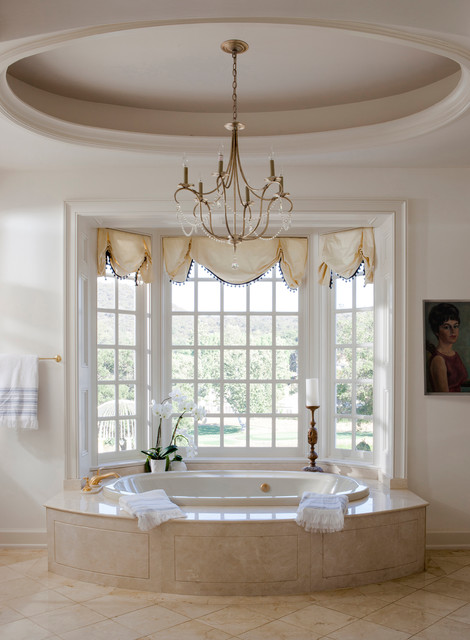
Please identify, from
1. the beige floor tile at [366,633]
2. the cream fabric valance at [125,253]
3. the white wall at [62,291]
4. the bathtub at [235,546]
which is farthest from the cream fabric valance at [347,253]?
the beige floor tile at [366,633]

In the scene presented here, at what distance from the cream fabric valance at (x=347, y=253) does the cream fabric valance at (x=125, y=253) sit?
4.55 ft

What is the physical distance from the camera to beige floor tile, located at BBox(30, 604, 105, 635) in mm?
3109

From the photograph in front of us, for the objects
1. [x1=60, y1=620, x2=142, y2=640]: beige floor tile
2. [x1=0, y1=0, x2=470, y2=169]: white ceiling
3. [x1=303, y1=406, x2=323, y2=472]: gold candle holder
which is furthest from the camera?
[x1=303, y1=406, x2=323, y2=472]: gold candle holder

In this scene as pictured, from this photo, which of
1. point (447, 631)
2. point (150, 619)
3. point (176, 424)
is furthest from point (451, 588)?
point (176, 424)

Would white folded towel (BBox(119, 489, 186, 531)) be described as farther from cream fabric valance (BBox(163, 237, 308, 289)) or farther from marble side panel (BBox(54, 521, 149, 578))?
cream fabric valance (BBox(163, 237, 308, 289))

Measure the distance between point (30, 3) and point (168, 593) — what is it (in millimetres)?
2961

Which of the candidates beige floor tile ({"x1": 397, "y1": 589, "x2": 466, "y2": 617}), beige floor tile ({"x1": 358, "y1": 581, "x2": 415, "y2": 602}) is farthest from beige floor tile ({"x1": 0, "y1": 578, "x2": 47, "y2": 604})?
beige floor tile ({"x1": 397, "y1": 589, "x2": 466, "y2": 617})

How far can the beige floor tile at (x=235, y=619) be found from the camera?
311cm

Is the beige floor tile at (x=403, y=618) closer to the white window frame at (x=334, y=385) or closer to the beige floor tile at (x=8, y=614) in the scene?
the white window frame at (x=334, y=385)

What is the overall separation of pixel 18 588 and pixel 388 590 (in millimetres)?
2085

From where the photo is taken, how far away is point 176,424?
5000mm

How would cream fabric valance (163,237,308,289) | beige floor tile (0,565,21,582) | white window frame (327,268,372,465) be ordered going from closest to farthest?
beige floor tile (0,565,21,582), white window frame (327,268,372,465), cream fabric valance (163,237,308,289)

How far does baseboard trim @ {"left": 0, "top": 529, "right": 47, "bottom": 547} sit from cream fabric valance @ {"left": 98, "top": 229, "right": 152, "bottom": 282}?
1.91m

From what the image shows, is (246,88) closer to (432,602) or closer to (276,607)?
(276,607)
